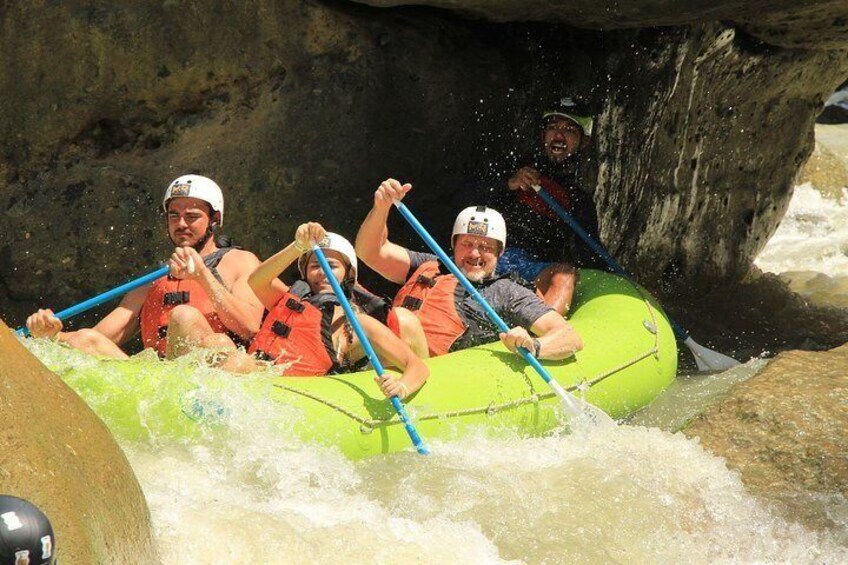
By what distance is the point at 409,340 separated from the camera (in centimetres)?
638

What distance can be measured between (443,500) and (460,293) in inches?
71.8

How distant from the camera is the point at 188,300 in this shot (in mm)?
6305

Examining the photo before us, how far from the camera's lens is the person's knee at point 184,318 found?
5934 mm

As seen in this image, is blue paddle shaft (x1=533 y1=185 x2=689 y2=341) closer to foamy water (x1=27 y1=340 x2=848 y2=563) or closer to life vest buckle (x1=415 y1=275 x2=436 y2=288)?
life vest buckle (x1=415 y1=275 x2=436 y2=288)

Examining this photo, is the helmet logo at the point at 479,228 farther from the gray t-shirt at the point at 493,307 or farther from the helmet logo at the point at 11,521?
the helmet logo at the point at 11,521

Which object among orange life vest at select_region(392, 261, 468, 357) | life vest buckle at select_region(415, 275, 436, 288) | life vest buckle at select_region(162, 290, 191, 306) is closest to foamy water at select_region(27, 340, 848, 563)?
life vest buckle at select_region(162, 290, 191, 306)

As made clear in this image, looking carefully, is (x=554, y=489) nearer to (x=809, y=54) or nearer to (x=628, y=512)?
(x=628, y=512)

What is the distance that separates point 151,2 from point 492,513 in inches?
145

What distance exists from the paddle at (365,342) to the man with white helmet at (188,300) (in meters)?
0.49

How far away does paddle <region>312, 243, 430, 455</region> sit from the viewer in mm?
5633

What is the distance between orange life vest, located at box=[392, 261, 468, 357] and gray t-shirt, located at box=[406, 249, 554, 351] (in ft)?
0.10

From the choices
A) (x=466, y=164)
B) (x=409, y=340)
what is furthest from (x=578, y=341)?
(x=466, y=164)

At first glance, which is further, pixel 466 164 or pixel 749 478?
pixel 466 164

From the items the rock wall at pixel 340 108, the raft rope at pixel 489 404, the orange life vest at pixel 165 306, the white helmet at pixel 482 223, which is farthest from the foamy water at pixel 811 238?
the orange life vest at pixel 165 306
